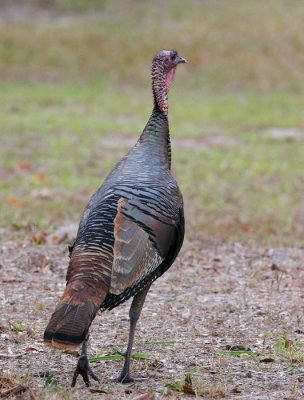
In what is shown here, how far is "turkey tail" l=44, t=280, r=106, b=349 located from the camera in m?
4.63

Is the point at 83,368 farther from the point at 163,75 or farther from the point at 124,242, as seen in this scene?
the point at 163,75

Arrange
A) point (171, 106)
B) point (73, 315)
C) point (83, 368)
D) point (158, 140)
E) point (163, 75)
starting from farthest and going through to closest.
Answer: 1. point (171, 106)
2. point (163, 75)
3. point (158, 140)
4. point (83, 368)
5. point (73, 315)

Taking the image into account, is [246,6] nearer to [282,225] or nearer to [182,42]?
[182,42]

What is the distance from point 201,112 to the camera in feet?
67.5

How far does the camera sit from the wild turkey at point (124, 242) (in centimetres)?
480

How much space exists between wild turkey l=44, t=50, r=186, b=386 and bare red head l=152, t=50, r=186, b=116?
153mm

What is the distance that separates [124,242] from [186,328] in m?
1.72

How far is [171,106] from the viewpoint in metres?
21.4

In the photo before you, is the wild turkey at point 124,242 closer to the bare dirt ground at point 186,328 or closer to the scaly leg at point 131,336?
the scaly leg at point 131,336

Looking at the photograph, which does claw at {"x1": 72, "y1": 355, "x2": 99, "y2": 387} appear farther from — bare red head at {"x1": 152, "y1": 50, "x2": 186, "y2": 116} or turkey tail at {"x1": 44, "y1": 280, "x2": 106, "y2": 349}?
bare red head at {"x1": 152, "y1": 50, "x2": 186, "y2": 116}

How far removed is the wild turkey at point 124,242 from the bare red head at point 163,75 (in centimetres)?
15

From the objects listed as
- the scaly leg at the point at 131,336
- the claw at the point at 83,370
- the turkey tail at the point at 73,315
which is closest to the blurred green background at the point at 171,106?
the scaly leg at the point at 131,336

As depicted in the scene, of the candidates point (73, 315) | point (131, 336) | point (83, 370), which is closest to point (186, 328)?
point (131, 336)

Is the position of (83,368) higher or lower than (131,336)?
lower
